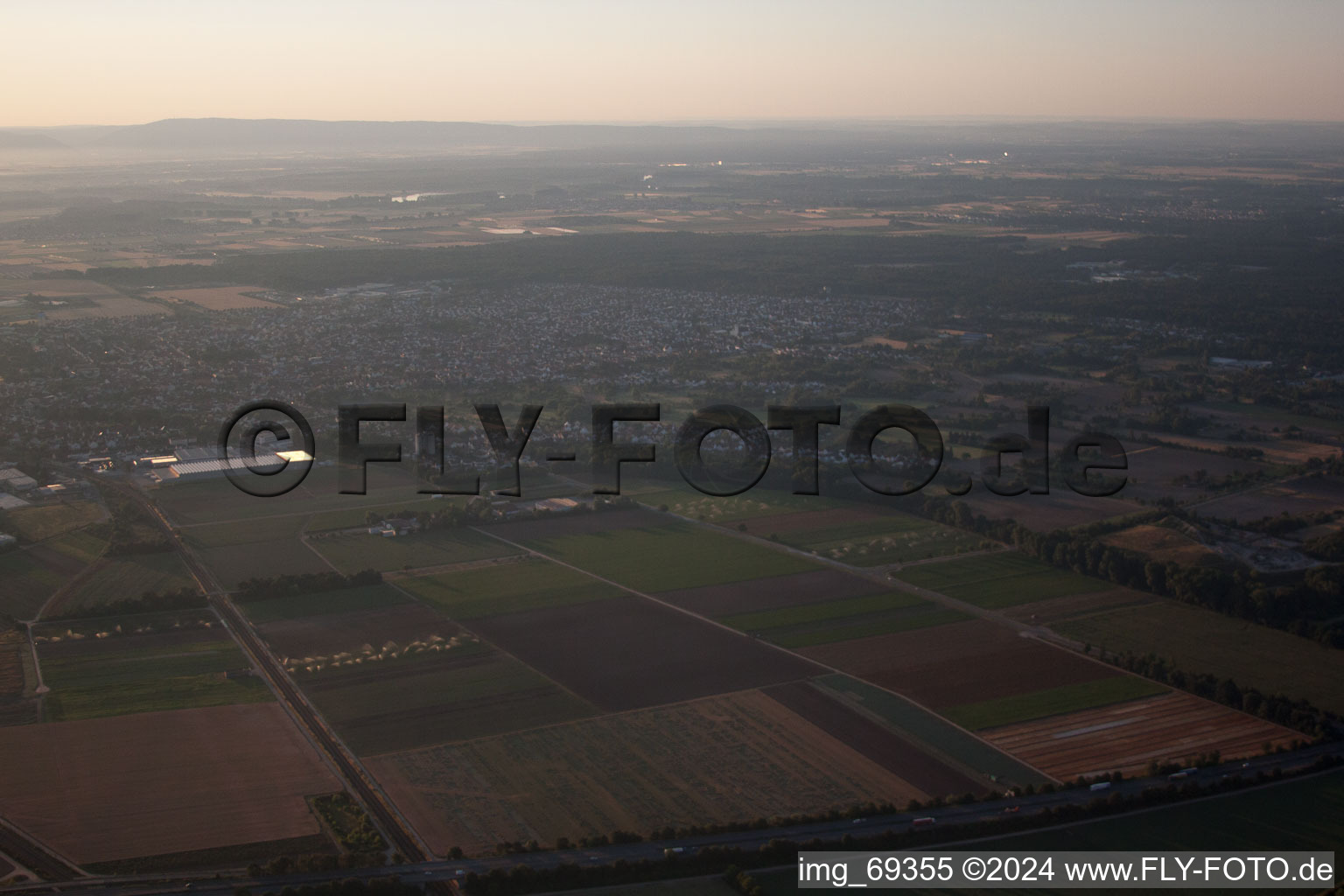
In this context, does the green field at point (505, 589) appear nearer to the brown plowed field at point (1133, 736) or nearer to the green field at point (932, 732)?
the green field at point (932, 732)

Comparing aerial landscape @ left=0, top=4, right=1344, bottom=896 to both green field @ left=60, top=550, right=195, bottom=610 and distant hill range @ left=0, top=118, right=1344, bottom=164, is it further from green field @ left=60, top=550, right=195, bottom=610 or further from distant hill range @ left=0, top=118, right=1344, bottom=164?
distant hill range @ left=0, top=118, right=1344, bottom=164

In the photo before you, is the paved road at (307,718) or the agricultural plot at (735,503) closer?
the paved road at (307,718)

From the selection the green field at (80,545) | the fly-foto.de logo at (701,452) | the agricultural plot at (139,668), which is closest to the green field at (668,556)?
the fly-foto.de logo at (701,452)

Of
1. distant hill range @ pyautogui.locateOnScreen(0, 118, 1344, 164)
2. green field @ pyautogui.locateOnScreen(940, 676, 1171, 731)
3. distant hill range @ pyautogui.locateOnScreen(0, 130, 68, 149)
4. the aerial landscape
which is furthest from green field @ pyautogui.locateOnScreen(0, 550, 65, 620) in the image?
distant hill range @ pyautogui.locateOnScreen(0, 130, 68, 149)

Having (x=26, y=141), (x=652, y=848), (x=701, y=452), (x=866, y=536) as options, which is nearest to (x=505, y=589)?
(x=866, y=536)

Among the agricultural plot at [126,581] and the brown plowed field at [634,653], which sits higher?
the agricultural plot at [126,581]

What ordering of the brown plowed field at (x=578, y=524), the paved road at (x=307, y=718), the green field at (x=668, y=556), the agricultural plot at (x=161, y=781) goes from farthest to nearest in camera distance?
1. the brown plowed field at (x=578, y=524)
2. the green field at (x=668, y=556)
3. the paved road at (x=307, y=718)
4. the agricultural plot at (x=161, y=781)
